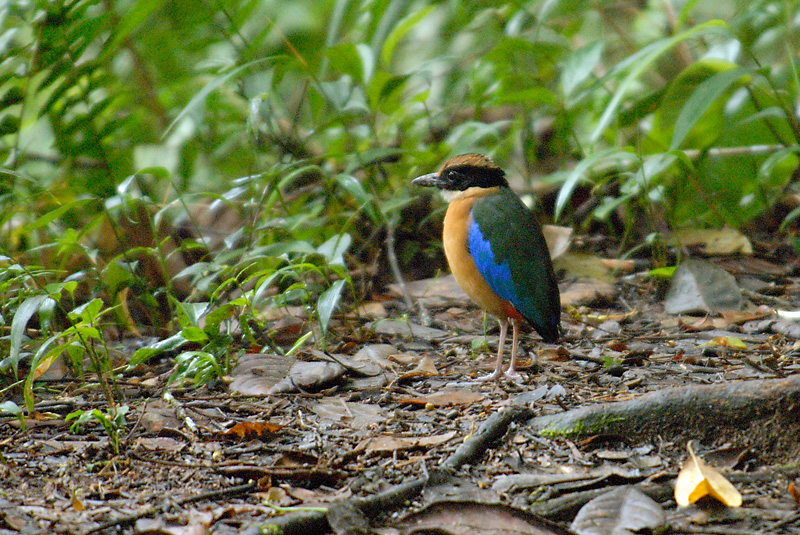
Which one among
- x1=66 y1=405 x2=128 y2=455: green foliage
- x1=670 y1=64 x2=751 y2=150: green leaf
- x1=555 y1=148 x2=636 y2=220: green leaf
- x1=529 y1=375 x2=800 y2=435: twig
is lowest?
x1=529 y1=375 x2=800 y2=435: twig

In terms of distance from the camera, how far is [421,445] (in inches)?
112

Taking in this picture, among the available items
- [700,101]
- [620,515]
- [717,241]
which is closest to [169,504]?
[620,515]

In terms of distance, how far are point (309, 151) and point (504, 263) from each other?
3442mm

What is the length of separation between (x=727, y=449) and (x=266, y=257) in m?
2.37

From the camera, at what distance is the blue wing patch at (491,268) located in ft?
13.3

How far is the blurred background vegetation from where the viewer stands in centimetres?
416

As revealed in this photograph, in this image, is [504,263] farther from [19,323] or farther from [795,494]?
[19,323]

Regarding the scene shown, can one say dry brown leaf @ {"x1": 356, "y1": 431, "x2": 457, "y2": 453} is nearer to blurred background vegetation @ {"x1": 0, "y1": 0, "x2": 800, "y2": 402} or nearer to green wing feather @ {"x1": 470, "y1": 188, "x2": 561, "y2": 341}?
blurred background vegetation @ {"x1": 0, "y1": 0, "x2": 800, "y2": 402}

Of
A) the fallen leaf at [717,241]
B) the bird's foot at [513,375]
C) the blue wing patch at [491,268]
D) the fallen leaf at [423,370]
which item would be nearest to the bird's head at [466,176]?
the blue wing patch at [491,268]

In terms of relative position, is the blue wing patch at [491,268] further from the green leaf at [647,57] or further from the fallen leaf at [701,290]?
the fallen leaf at [701,290]

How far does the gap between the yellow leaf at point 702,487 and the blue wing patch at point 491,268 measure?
1.71m

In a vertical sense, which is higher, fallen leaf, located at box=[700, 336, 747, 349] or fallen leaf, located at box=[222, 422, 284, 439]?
fallen leaf, located at box=[222, 422, 284, 439]

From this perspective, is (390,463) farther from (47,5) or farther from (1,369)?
(47,5)

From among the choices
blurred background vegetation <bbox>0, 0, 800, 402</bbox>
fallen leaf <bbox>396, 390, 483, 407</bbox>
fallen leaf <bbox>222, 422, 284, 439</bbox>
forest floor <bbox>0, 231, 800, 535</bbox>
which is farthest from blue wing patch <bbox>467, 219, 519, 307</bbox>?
fallen leaf <bbox>222, 422, 284, 439</bbox>
